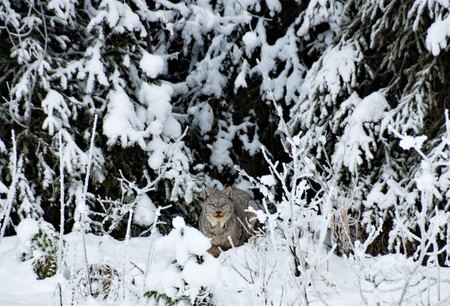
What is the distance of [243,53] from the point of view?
11.1 m

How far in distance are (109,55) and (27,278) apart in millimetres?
3967

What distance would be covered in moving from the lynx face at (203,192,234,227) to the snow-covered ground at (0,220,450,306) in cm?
45

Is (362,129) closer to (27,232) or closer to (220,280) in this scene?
(220,280)

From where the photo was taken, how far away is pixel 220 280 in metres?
4.63

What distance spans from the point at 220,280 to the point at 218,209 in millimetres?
3224

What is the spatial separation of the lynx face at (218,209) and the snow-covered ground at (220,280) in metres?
0.45

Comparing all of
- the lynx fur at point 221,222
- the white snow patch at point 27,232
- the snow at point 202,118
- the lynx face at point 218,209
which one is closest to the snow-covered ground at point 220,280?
the white snow patch at point 27,232

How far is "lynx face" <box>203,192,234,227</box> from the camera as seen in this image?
7832 mm

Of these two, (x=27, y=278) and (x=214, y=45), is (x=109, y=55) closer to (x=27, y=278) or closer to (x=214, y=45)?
(x=214, y=45)

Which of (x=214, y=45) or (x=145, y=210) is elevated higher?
(x=214, y=45)

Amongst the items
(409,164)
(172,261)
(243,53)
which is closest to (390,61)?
(409,164)

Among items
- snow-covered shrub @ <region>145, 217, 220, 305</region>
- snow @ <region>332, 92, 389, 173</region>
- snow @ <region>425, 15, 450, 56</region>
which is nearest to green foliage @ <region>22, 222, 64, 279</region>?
snow-covered shrub @ <region>145, 217, 220, 305</region>

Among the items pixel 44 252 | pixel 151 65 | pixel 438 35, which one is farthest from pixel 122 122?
pixel 438 35

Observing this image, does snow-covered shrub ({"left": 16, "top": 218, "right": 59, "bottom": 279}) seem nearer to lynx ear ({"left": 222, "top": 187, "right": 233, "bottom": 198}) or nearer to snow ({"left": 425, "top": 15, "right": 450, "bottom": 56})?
lynx ear ({"left": 222, "top": 187, "right": 233, "bottom": 198})
